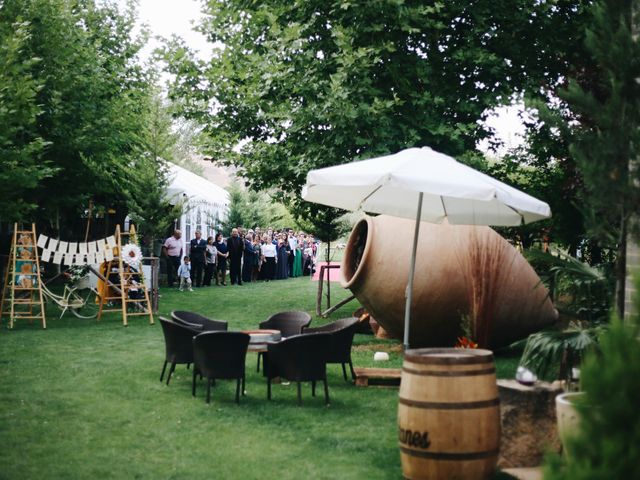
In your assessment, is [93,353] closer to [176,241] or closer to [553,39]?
[553,39]

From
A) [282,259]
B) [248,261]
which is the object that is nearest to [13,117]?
[248,261]

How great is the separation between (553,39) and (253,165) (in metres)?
6.22

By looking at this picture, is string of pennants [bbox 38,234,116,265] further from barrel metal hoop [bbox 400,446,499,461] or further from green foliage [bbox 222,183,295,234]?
green foliage [bbox 222,183,295,234]

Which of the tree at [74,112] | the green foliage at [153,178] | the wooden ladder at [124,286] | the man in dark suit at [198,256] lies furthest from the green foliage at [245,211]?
the wooden ladder at [124,286]

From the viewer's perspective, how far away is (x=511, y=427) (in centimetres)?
581

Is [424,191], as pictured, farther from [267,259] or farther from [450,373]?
[267,259]

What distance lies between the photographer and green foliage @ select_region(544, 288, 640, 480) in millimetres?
2311

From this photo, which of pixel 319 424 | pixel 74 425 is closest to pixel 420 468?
pixel 319 424

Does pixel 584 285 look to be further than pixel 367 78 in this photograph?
No

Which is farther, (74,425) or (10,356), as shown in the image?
(10,356)

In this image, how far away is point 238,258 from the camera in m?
27.5

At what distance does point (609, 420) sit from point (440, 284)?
7958 millimetres

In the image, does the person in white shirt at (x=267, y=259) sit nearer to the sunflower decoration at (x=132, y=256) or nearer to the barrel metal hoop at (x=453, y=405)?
the sunflower decoration at (x=132, y=256)

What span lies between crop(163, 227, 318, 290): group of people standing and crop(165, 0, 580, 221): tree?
8758mm
